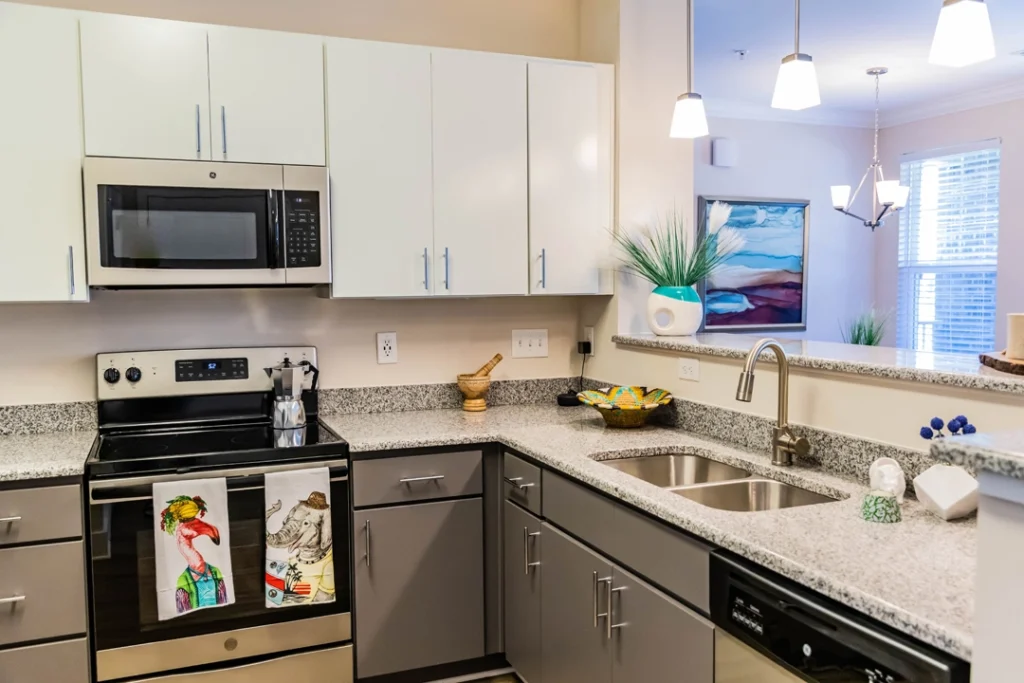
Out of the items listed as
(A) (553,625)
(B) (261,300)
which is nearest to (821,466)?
(A) (553,625)

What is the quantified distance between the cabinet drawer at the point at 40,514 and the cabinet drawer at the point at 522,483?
121 centimetres

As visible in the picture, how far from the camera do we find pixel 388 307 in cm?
306

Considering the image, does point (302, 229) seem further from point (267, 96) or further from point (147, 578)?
point (147, 578)

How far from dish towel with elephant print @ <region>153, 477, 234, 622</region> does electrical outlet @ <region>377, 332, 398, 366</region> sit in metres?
0.89

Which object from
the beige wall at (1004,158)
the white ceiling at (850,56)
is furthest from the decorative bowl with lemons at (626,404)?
the beige wall at (1004,158)

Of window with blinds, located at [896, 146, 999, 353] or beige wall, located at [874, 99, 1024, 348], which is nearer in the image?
beige wall, located at [874, 99, 1024, 348]

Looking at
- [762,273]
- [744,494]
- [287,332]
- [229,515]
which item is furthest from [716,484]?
[762,273]

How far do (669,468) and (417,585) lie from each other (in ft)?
2.87

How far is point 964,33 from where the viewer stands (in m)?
1.56

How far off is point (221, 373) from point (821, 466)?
1.93 meters

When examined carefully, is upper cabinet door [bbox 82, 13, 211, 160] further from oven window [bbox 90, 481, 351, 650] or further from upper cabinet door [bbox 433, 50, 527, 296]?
oven window [bbox 90, 481, 351, 650]

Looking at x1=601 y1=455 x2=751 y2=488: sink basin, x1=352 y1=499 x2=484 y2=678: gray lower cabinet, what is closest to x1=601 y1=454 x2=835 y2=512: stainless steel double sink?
x1=601 y1=455 x2=751 y2=488: sink basin

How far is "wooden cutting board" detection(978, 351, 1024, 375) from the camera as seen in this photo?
5.43 ft

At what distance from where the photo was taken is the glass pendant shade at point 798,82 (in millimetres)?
2031
